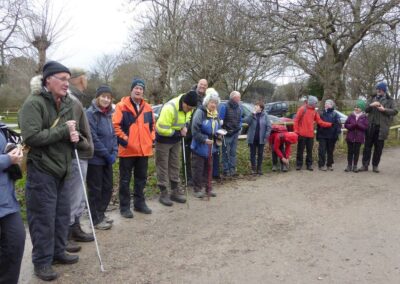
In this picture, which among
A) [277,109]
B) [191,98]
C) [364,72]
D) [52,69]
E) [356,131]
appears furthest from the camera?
[364,72]

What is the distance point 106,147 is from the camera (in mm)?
5117

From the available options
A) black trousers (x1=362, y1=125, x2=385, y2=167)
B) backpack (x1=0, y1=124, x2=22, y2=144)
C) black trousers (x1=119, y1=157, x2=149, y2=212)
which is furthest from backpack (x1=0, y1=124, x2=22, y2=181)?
black trousers (x1=362, y1=125, x2=385, y2=167)

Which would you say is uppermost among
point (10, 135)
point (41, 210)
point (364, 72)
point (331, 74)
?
point (364, 72)

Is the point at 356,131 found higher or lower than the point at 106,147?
lower

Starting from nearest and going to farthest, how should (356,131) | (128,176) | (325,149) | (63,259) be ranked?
(63,259)
(128,176)
(356,131)
(325,149)

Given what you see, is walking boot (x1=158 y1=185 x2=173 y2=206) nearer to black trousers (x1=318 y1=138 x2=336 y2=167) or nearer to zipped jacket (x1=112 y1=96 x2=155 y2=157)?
zipped jacket (x1=112 y1=96 x2=155 y2=157)

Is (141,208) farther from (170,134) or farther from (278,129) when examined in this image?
(278,129)

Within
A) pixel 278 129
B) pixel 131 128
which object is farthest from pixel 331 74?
pixel 131 128

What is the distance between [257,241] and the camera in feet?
15.9

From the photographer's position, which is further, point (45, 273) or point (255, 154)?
point (255, 154)

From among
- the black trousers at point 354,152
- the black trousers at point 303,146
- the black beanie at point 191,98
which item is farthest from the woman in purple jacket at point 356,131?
the black beanie at point 191,98

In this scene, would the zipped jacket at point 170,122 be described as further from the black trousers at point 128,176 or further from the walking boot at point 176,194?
the walking boot at point 176,194

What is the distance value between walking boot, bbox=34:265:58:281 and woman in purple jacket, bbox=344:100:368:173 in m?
7.36

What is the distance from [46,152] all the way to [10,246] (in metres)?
0.94
